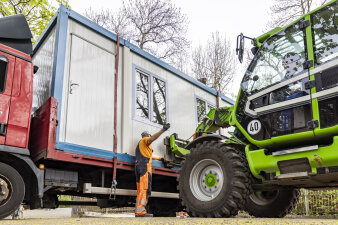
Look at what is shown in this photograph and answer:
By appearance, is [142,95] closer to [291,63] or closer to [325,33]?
[291,63]

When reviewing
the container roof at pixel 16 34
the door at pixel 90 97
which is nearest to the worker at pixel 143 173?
the door at pixel 90 97

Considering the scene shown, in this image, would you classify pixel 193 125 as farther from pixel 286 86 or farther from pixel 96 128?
pixel 286 86

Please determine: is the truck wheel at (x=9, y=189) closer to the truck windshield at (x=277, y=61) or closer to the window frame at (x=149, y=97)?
the window frame at (x=149, y=97)

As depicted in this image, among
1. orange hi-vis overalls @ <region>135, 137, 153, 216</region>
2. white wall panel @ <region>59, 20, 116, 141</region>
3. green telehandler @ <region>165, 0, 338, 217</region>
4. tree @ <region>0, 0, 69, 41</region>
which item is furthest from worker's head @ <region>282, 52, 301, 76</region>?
tree @ <region>0, 0, 69, 41</region>

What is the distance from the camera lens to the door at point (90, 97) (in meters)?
6.01

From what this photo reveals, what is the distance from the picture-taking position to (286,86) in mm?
4848

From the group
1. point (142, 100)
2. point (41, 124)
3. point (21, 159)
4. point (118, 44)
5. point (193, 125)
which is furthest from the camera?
point (193, 125)

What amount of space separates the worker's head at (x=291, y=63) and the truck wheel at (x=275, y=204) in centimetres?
252

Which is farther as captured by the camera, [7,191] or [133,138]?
[133,138]

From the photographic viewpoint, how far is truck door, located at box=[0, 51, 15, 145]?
504 cm

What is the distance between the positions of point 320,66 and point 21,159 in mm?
4430

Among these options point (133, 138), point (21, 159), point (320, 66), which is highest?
point (320, 66)

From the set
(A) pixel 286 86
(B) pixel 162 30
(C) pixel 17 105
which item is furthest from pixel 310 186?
(B) pixel 162 30

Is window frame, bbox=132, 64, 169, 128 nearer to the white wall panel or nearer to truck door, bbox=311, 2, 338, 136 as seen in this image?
the white wall panel
